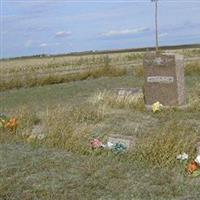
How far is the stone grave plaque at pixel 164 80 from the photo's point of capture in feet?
48.3

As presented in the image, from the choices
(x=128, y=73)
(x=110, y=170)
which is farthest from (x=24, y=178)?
(x=128, y=73)

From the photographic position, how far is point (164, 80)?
14898mm

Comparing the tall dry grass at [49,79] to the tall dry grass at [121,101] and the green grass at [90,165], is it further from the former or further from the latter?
the green grass at [90,165]

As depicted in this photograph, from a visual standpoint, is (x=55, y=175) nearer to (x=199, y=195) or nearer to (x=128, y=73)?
(x=199, y=195)

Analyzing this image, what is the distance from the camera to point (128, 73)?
30859 mm

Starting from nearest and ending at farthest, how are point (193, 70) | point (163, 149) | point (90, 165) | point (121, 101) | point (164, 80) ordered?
point (90, 165) → point (163, 149) → point (164, 80) → point (121, 101) → point (193, 70)

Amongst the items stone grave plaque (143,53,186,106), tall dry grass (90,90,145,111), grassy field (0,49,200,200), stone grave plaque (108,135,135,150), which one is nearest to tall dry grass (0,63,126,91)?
tall dry grass (90,90,145,111)

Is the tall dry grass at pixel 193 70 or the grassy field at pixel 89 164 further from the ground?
the tall dry grass at pixel 193 70

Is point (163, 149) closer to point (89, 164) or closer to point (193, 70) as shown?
point (89, 164)

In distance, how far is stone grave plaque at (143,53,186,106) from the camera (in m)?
14.7

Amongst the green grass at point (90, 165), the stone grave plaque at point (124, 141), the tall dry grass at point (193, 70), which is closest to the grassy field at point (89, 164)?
the green grass at point (90, 165)

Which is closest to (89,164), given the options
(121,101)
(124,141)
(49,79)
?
(124,141)

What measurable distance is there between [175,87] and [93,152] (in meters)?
6.77

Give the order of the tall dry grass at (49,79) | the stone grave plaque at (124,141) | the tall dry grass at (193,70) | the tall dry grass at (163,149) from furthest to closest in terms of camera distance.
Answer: the tall dry grass at (49,79), the tall dry grass at (193,70), the stone grave plaque at (124,141), the tall dry grass at (163,149)
